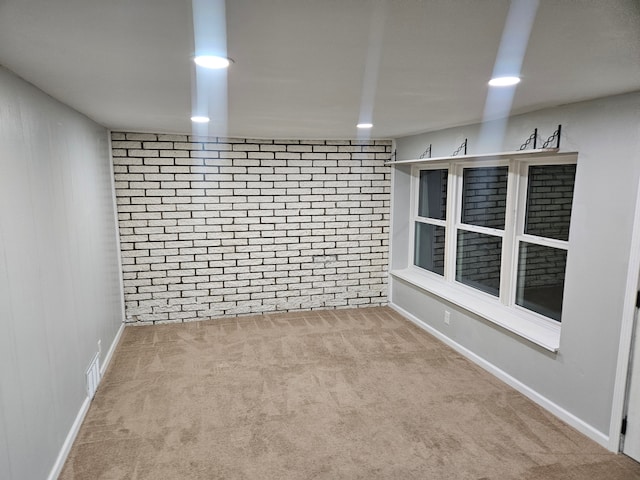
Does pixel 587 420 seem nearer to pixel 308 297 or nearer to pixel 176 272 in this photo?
pixel 308 297

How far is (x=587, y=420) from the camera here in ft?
8.95

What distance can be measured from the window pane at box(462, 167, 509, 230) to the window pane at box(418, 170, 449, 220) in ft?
1.07

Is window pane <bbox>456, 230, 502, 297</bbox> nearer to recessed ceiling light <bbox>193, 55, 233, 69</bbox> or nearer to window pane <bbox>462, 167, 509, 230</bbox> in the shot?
window pane <bbox>462, 167, 509, 230</bbox>

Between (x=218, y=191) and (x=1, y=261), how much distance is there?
3059mm

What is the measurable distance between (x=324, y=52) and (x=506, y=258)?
273 centimetres

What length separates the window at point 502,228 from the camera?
323 cm

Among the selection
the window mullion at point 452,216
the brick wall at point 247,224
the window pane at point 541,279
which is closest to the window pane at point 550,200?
the window pane at point 541,279

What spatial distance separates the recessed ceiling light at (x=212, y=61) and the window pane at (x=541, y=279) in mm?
2671

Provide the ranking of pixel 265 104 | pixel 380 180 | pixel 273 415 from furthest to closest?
pixel 380 180 → pixel 273 415 → pixel 265 104

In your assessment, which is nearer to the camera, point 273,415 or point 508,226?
point 273,415

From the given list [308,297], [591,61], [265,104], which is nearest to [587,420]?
[591,61]

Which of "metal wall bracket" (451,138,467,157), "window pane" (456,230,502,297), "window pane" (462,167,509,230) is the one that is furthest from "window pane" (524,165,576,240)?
"metal wall bracket" (451,138,467,157)

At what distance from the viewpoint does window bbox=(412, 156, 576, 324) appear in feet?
10.6

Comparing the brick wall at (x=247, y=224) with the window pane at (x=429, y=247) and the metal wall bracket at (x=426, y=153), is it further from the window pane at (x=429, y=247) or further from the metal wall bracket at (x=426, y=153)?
the metal wall bracket at (x=426, y=153)
